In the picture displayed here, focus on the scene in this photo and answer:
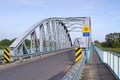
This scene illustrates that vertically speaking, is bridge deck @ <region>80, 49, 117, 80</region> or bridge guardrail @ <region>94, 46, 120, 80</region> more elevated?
bridge guardrail @ <region>94, 46, 120, 80</region>

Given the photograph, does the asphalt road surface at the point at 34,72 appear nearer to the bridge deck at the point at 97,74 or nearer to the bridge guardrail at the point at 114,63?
the bridge deck at the point at 97,74

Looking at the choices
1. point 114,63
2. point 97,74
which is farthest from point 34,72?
point 114,63

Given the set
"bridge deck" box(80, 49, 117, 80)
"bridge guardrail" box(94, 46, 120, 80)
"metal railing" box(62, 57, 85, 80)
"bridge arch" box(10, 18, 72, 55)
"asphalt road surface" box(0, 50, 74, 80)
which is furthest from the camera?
"bridge arch" box(10, 18, 72, 55)

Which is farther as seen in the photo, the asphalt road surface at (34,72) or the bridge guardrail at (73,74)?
the asphalt road surface at (34,72)

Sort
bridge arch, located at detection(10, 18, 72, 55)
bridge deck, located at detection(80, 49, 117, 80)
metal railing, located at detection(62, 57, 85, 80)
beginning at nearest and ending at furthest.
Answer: metal railing, located at detection(62, 57, 85, 80) → bridge deck, located at detection(80, 49, 117, 80) → bridge arch, located at detection(10, 18, 72, 55)

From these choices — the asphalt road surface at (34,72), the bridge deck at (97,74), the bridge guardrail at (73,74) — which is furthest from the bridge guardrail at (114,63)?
the asphalt road surface at (34,72)

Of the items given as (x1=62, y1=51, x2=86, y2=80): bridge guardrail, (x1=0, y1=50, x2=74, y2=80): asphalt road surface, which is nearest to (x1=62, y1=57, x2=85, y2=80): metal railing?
(x1=62, y1=51, x2=86, y2=80): bridge guardrail

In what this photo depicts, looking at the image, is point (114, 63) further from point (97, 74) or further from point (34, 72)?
point (34, 72)

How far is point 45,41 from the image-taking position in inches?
2046

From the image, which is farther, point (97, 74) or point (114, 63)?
point (97, 74)

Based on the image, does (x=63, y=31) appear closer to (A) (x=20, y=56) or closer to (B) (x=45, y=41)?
(B) (x=45, y=41)

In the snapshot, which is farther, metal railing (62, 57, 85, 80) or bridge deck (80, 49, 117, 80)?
bridge deck (80, 49, 117, 80)

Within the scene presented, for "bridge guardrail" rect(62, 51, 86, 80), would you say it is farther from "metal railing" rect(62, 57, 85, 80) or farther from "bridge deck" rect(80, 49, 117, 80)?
"bridge deck" rect(80, 49, 117, 80)

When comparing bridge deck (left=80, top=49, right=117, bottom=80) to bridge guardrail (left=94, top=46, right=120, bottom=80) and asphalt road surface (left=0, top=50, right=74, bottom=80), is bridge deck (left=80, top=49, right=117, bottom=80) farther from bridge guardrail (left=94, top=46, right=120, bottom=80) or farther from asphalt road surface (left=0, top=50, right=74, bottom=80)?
asphalt road surface (left=0, top=50, right=74, bottom=80)
